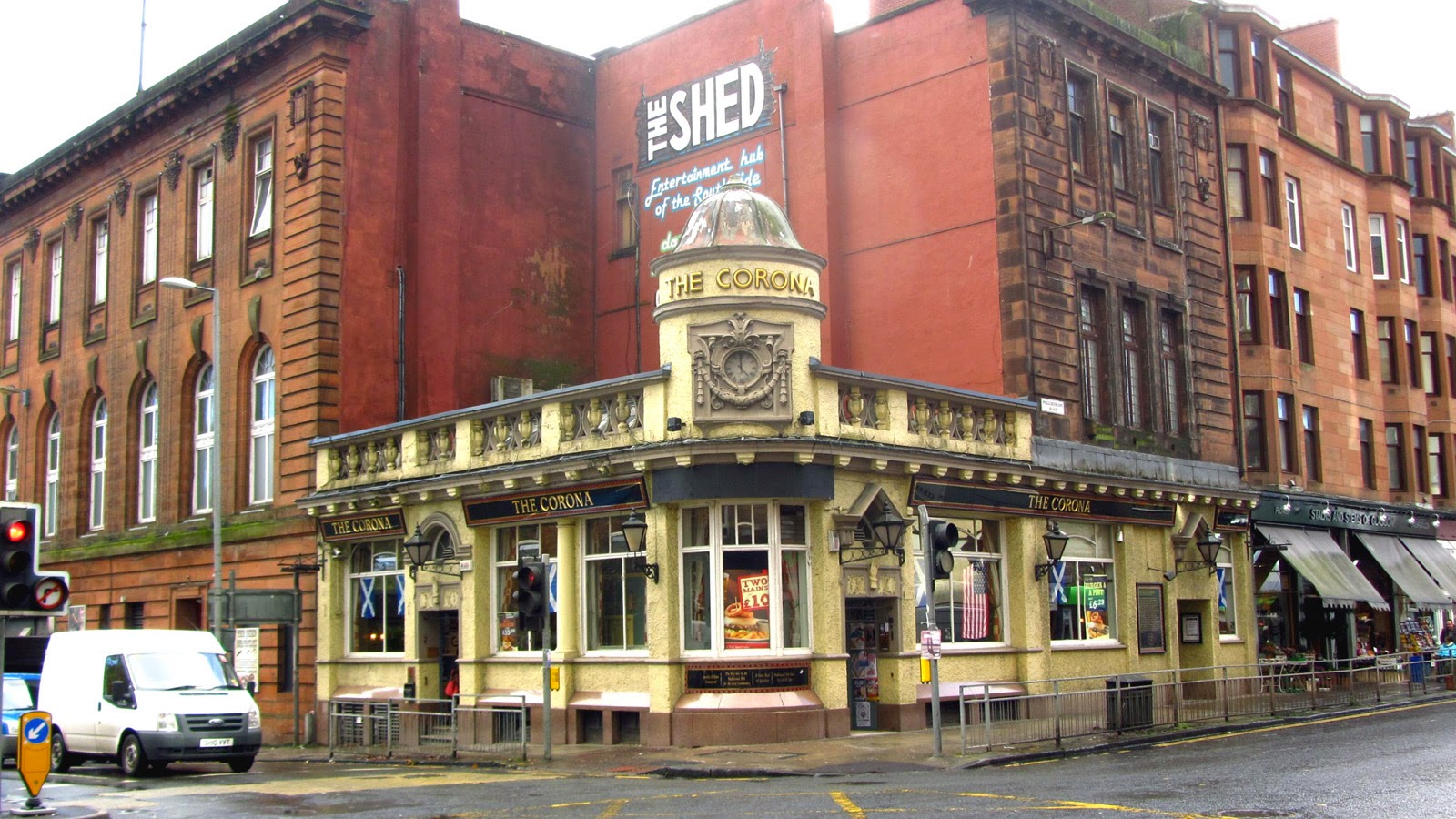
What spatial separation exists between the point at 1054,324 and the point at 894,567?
7146mm

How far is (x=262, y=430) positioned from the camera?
30.7 m

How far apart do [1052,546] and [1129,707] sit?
12.7 feet

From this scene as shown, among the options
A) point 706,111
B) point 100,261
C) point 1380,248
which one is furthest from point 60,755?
point 1380,248

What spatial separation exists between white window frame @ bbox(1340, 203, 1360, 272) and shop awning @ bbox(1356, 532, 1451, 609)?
24.4 feet

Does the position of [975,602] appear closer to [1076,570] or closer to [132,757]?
[1076,570]

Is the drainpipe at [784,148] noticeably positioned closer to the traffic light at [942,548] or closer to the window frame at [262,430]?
the window frame at [262,430]

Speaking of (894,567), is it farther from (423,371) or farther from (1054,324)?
(423,371)

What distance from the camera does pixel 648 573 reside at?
21672mm

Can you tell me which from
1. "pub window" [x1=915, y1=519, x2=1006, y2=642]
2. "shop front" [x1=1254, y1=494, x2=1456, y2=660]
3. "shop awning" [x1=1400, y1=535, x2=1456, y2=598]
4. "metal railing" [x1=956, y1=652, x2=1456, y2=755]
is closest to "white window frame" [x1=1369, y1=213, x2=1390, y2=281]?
"shop front" [x1=1254, y1=494, x2=1456, y2=660]

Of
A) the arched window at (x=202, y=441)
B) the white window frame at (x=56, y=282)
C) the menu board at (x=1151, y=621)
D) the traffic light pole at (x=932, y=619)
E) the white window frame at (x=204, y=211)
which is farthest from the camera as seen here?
the white window frame at (x=56, y=282)

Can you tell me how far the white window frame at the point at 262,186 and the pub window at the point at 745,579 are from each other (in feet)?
45.8

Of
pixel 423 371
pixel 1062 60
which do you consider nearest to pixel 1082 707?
pixel 1062 60

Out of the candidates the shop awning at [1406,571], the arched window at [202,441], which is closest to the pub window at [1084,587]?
the shop awning at [1406,571]

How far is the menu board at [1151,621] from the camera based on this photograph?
2798 centimetres
